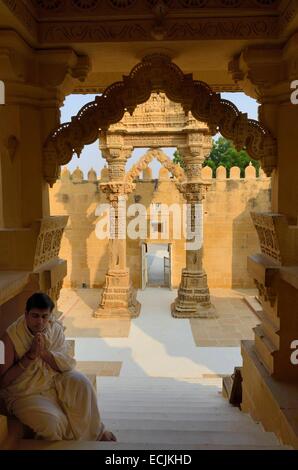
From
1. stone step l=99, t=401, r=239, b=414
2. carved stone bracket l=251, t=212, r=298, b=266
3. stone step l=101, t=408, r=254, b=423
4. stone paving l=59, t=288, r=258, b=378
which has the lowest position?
stone paving l=59, t=288, r=258, b=378

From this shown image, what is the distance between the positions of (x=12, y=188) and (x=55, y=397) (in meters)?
1.62

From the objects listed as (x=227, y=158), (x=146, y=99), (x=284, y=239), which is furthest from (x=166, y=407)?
(x=227, y=158)

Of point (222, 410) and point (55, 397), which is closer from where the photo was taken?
point (55, 397)

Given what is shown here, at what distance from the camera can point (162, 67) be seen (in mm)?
3256

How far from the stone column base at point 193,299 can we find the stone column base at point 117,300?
3.67 feet

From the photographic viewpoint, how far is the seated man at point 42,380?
235cm

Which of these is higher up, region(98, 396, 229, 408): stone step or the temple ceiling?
the temple ceiling

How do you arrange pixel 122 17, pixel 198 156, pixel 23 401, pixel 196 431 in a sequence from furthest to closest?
pixel 198 156, pixel 122 17, pixel 196 431, pixel 23 401

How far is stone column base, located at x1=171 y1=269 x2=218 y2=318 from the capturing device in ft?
32.3

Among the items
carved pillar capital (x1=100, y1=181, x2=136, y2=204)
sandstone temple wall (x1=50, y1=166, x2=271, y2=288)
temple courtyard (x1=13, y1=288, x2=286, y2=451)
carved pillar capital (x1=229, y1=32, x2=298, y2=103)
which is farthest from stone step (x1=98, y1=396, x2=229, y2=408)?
sandstone temple wall (x1=50, y1=166, x2=271, y2=288)

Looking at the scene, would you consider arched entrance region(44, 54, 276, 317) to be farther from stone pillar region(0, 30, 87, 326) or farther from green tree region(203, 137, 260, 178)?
green tree region(203, 137, 260, 178)

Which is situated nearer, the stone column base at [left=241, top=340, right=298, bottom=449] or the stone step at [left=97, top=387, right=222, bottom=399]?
the stone column base at [left=241, top=340, right=298, bottom=449]
